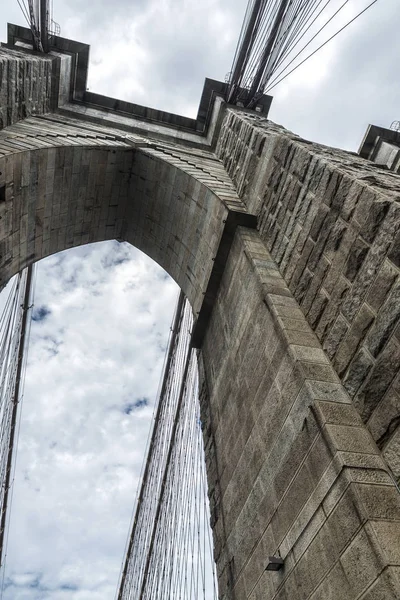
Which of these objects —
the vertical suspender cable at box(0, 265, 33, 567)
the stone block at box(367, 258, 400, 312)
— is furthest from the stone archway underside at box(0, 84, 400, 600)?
the vertical suspender cable at box(0, 265, 33, 567)

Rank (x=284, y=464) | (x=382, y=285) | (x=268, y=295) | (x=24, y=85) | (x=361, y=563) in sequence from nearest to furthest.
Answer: (x=361, y=563), (x=382, y=285), (x=284, y=464), (x=268, y=295), (x=24, y=85)

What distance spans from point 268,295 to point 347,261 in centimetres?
104

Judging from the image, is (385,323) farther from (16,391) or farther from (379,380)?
(16,391)

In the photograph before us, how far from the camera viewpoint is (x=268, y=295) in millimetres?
4418

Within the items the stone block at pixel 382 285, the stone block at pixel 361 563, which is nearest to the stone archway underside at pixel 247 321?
the stone block at pixel 361 563

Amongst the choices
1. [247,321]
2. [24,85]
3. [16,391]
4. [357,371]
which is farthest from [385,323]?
[16,391]

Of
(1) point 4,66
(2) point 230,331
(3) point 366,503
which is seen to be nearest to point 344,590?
(3) point 366,503

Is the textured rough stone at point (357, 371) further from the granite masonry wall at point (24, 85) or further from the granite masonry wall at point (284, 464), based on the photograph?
the granite masonry wall at point (24, 85)

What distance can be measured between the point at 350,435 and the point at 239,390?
204 cm

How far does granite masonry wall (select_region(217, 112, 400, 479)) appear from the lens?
2.85 meters

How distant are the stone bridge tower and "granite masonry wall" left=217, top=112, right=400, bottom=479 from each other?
2 centimetres

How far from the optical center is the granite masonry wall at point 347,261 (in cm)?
285

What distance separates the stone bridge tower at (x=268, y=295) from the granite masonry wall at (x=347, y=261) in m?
0.02

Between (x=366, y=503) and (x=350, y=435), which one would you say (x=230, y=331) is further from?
(x=366, y=503)
